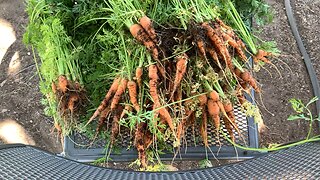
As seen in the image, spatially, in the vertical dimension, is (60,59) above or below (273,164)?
above

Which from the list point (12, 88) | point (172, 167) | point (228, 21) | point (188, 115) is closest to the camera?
point (188, 115)

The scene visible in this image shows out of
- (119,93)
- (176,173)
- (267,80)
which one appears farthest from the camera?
(267,80)

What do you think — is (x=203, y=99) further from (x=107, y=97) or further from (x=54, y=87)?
(x=54, y=87)

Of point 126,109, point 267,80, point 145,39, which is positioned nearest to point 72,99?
point 126,109

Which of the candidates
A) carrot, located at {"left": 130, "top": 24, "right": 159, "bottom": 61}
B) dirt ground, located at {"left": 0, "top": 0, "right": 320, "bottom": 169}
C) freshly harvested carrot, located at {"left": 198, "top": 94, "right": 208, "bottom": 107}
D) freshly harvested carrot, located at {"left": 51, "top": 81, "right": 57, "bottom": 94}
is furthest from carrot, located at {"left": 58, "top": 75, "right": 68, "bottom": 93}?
dirt ground, located at {"left": 0, "top": 0, "right": 320, "bottom": 169}

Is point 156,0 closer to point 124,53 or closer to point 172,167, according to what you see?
point 124,53

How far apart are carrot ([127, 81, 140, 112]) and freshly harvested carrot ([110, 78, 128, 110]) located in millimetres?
21

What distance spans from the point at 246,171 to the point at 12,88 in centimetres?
110

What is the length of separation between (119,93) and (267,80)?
0.74 meters

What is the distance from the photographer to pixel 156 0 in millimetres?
1188

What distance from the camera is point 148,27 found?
3.76 ft

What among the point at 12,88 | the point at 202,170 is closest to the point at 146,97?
the point at 202,170

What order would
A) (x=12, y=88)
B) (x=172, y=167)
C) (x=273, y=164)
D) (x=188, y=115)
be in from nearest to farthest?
1. (x=273, y=164)
2. (x=188, y=115)
3. (x=172, y=167)
4. (x=12, y=88)

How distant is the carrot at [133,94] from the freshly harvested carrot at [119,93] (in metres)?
0.02
